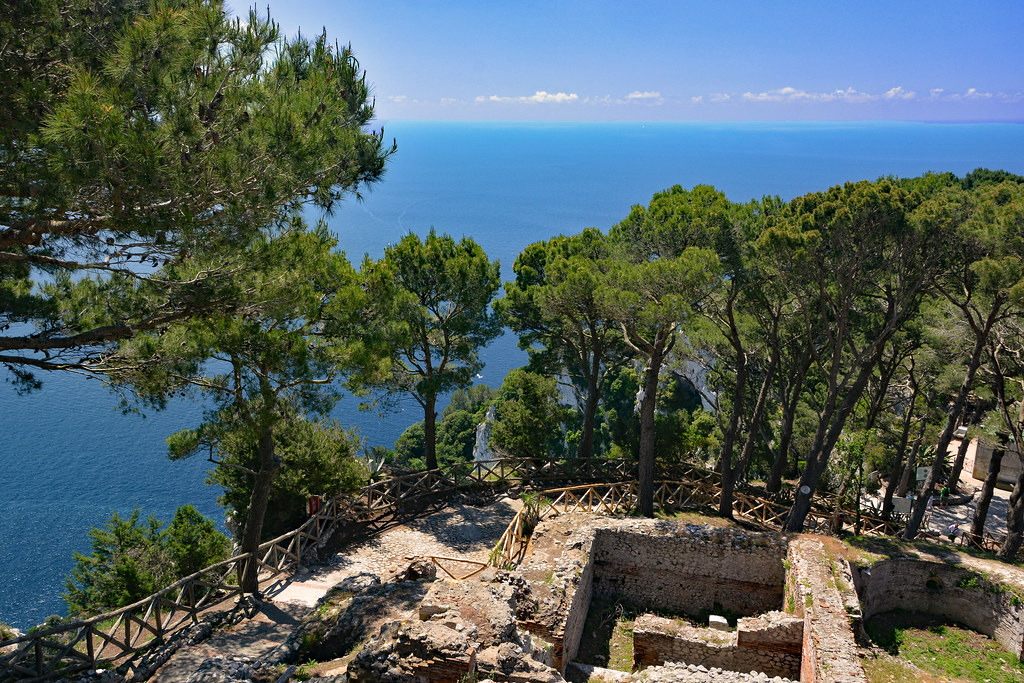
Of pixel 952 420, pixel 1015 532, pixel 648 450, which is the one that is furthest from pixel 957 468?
pixel 648 450

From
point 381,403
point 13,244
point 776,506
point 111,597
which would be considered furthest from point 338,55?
point 111,597

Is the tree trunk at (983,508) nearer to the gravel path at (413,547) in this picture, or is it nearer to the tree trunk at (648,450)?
the tree trunk at (648,450)

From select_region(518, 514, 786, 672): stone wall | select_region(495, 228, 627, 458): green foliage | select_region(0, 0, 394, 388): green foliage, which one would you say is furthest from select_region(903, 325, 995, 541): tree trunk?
select_region(0, 0, 394, 388): green foliage

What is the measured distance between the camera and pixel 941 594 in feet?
44.9

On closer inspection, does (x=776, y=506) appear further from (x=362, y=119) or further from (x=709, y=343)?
(x=362, y=119)

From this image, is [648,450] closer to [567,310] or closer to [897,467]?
[567,310]

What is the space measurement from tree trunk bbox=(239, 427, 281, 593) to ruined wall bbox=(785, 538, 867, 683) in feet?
31.1

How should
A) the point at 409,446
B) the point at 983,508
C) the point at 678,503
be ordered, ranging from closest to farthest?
the point at 983,508, the point at 678,503, the point at 409,446

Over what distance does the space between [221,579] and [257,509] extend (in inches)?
54.2

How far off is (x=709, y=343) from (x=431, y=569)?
10.0 meters

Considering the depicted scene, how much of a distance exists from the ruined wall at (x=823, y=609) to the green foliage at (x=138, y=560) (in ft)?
51.3

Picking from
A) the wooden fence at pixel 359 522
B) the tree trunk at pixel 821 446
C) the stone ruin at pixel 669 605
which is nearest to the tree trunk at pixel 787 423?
the wooden fence at pixel 359 522

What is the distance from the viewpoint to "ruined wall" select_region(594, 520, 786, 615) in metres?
13.8

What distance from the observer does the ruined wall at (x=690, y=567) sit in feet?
45.4
